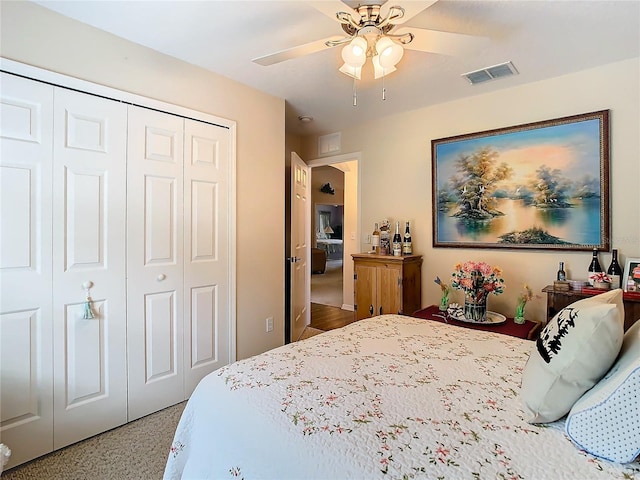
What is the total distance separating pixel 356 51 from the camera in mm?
1673

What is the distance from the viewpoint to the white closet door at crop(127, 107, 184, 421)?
224 cm

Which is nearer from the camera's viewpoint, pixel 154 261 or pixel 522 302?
pixel 154 261

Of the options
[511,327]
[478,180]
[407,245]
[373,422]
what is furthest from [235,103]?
[511,327]

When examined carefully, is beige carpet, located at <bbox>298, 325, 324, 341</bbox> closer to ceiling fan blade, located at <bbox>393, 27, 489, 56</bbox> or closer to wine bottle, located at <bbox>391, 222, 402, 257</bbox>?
wine bottle, located at <bbox>391, 222, 402, 257</bbox>

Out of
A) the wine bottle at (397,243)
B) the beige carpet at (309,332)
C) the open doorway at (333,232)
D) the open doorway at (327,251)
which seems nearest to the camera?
the wine bottle at (397,243)

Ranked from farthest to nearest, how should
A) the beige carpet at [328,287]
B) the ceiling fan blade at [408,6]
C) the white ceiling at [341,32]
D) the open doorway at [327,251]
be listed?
the open doorway at [327,251]
the beige carpet at [328,287]
the white ceiling at [341,32]
the ceiling fan blade at [408,6]

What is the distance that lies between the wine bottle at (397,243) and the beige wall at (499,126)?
0.14 m

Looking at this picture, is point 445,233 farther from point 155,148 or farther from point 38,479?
point 38,479

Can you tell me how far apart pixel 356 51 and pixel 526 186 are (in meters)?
1.97

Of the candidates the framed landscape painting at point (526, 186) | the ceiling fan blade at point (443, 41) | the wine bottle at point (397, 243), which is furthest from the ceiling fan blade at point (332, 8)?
the wine bottle at point (397, 243)

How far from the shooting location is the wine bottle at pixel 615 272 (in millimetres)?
2373

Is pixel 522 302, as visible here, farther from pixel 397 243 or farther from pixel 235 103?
pixel 235 103

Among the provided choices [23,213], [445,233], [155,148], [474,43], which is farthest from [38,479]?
[445,233]

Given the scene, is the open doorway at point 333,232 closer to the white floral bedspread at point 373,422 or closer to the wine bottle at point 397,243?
the wine bottle at point 397,243
